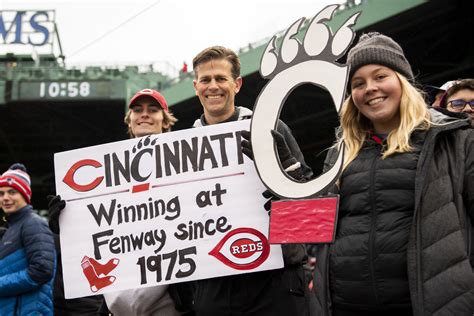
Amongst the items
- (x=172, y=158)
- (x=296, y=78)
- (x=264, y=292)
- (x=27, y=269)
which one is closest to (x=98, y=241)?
(x=172, y=158)

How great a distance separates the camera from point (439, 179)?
1969 millimetres

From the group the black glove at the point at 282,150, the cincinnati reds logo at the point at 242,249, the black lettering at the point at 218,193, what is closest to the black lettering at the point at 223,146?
the black lettering at the point at 218,193

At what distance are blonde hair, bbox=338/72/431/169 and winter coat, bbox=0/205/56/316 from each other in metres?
2.53

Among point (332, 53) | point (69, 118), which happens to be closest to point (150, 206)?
point (332, 53)

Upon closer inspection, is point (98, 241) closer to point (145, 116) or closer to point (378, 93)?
point (145, 116)

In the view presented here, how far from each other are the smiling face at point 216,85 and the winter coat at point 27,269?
186 centimetres

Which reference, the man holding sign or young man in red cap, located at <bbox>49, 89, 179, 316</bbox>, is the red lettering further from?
A: the man holding sign

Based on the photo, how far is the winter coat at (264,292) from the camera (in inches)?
102

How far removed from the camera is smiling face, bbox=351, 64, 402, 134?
7.18ft

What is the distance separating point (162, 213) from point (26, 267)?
63.6 inches

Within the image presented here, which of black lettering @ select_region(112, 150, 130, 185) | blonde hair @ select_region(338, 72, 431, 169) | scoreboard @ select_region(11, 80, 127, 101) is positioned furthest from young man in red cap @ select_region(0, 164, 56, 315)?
scoreboard @ select_region(11, 80, 127, 101)

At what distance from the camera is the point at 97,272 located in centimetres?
298

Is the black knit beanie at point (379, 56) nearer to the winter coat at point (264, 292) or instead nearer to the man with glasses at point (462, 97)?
the winter coat at point (264, 292)

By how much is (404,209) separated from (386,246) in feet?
0.51
